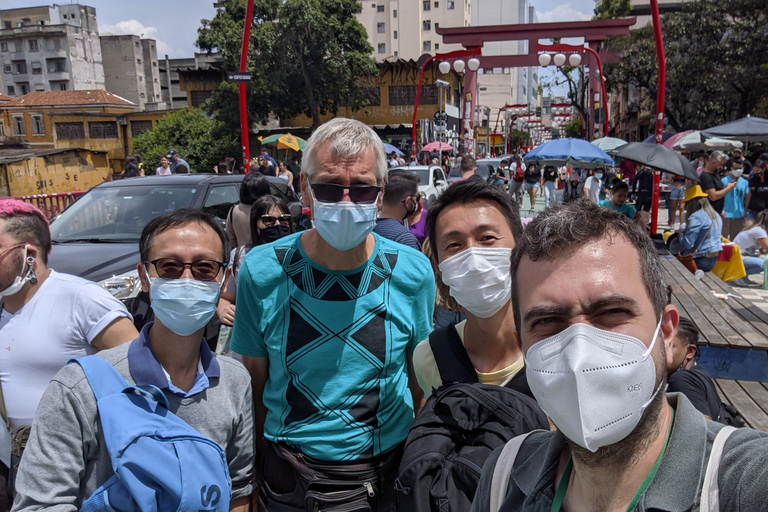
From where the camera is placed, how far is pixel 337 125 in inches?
85.4

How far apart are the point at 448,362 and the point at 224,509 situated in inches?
35.9

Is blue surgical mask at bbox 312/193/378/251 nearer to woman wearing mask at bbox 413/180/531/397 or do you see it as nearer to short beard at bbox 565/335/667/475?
woman wearing mask at bbox 413/180/531/397

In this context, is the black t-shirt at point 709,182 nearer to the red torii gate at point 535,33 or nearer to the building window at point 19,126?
the red torii gate at point 535,33

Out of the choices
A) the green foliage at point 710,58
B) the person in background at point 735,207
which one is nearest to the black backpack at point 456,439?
the person in background at point 735,207

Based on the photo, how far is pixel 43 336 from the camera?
7.71 feet

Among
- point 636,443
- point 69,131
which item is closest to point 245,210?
point 636,443

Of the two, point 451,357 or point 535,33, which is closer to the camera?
point 451,357

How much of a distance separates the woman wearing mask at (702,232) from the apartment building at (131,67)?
2699 inches

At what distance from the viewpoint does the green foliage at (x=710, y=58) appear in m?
21.2

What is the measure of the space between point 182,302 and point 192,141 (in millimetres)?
33431

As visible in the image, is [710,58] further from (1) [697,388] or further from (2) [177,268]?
(2) [177,268]

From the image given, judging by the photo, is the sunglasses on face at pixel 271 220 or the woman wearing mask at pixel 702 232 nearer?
the sunglasses on face at pixel 271 220

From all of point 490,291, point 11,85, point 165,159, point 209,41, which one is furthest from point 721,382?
point 11,85

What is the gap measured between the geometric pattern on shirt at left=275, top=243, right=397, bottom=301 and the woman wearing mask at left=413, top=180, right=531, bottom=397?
33 cm
